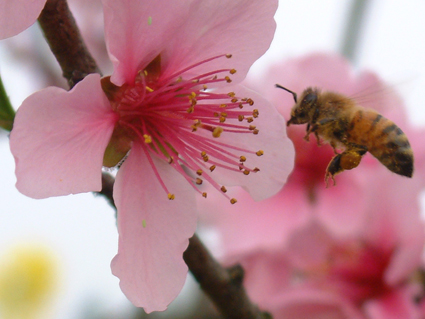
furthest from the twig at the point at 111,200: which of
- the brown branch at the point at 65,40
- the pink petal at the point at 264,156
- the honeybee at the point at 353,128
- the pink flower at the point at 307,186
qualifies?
the pink flower at the point at 307,186

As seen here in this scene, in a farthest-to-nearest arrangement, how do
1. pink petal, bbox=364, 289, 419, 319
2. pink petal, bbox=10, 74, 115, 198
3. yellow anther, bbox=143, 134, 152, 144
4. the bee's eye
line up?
pink petal, bbox=364, 289, 419, 319, the bee's eye, yellow anther, bbox=143, 134, 152, 144, pink petal, bbox=10, 74, 115, 198

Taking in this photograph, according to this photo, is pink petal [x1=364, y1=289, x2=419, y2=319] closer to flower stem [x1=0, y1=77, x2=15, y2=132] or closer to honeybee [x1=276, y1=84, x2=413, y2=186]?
honeybee [x1=276, y1=84, x2=413, y2=186]

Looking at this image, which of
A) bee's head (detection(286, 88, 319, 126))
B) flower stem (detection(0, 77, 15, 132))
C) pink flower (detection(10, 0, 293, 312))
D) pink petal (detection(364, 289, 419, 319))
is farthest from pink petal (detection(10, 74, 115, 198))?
pink petal (detection(364, 289, 419, 319))

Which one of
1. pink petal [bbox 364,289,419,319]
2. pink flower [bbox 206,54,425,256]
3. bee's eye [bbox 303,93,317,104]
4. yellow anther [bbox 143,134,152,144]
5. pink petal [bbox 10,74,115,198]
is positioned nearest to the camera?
pink petal [bbox 10,74,115,198]

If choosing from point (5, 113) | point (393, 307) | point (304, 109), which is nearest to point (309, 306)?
point (393, 307)

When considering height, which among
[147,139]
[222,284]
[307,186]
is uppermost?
[147,139]

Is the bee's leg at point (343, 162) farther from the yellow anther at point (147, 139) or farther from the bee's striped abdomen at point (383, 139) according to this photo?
the yellow anther at point (147, 139)

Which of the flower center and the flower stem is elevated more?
the flower stem

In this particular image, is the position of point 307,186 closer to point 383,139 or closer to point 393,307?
point 393,307

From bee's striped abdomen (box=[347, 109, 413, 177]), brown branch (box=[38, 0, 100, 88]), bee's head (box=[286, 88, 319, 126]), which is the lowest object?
bee's striped abdomen (box=[347, 109, 413, 177])
